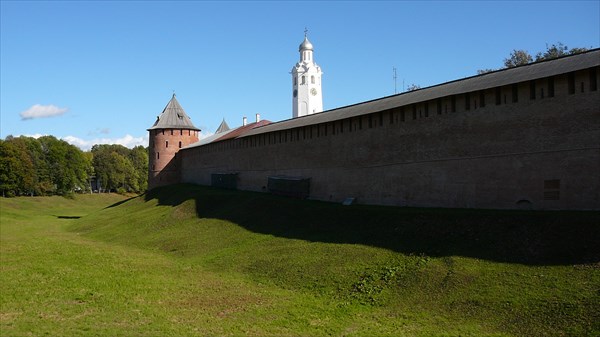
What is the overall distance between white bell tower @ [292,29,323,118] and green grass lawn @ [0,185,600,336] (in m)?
46.3

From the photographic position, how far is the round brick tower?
46031mm

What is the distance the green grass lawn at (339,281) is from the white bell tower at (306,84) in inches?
1824

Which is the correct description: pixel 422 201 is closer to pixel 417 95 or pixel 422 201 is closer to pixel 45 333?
pixel 417 95

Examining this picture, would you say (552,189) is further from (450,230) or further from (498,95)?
(498,95)

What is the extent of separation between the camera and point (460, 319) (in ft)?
33.3

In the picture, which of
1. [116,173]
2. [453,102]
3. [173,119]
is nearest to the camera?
[453,102]

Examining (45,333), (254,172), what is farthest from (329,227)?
(254,172)

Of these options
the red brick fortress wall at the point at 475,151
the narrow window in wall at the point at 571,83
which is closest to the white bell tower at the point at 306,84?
the red brick fortress wall at the point at 475,151

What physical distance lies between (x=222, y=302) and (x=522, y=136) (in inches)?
357

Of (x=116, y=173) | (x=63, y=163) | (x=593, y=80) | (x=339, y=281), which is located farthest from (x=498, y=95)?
(x=116, y=173)

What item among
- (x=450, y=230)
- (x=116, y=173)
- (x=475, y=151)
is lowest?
(x=450, y=230)

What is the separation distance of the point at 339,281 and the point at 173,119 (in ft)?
120

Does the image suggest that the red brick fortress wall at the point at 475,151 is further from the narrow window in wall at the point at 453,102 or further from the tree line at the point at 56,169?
the tree line at the point at 56,169

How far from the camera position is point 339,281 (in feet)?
42.8
